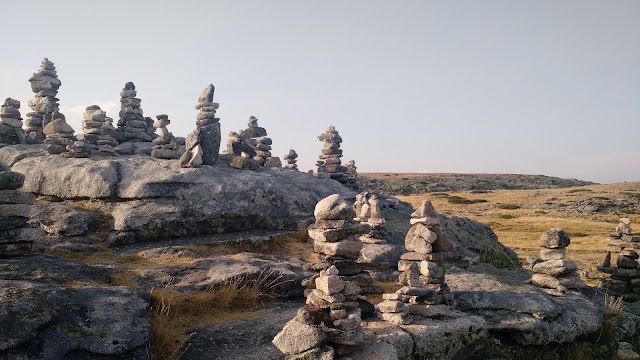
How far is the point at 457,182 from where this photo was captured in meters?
116

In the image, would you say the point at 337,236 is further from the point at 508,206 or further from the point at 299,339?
the point at 508,206

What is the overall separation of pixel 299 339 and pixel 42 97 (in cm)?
2724

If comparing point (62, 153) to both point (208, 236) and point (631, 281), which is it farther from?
point (631, 281)

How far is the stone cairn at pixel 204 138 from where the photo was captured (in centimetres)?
1900

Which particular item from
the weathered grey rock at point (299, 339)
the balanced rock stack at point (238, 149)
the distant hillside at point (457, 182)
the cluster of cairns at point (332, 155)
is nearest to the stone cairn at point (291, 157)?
the cluster of cairns at point (332, 155)

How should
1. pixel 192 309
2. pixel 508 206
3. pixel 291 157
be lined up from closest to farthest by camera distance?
pixel 192 309
pixel 291 157
pixel 508 206

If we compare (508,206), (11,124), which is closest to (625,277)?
(11,124)

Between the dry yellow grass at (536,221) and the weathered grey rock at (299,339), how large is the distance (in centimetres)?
2630

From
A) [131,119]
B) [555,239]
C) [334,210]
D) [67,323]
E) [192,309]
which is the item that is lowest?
[192,309]

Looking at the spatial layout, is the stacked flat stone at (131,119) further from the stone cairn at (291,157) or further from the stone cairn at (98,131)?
the stone cairn at (291,157)

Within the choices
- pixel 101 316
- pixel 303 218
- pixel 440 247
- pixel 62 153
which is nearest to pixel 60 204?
pixel 62 153

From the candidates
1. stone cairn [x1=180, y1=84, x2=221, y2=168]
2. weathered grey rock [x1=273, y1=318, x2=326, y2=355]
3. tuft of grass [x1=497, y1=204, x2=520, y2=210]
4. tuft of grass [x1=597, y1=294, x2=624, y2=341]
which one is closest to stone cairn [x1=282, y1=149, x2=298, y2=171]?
stone cairn [x1=180, y1=84, x2=221, y2=168]

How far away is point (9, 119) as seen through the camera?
23.7m

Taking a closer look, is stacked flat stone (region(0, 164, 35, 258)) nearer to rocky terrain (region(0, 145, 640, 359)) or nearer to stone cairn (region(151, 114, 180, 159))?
rocky terrain (region(0, 145, 640, 359))
